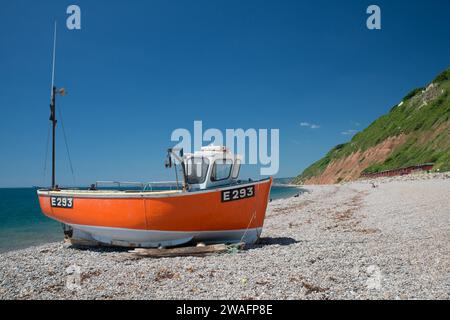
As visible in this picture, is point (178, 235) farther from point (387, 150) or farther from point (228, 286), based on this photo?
point (387, 150)

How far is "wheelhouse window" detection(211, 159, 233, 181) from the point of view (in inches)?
470

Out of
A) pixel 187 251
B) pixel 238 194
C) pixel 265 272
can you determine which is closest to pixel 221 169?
pixel 238 194

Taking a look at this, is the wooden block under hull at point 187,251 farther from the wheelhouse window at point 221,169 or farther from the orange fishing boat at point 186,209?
the wheelhouse window at point 221,169

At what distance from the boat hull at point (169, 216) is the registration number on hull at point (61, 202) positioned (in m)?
0.12

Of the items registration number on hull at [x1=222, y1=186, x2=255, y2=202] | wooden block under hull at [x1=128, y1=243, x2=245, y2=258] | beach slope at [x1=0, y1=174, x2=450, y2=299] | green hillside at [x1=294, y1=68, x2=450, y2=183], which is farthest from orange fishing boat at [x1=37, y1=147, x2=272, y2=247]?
green hillside at [x1=294, y1=68, x2=450, y2=183]

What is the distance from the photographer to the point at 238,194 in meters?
11.6

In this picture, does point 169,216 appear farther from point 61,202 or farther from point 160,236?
point 61,202

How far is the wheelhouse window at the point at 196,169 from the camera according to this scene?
1186 cm

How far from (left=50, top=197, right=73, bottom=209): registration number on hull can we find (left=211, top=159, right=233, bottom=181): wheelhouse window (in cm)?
568
